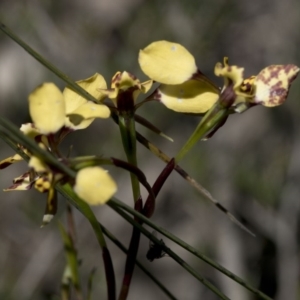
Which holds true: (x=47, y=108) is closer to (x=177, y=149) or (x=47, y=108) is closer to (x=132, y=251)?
(x=132, y=251)

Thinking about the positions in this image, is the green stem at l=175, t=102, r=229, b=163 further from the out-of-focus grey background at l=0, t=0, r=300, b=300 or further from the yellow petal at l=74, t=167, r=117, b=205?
the out-of-focus grey background at l=0, t=0, r=300, b=300

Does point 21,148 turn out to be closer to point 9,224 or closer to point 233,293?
point 233,293

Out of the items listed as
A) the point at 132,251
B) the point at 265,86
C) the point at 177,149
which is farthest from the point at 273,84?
the point at 177,149

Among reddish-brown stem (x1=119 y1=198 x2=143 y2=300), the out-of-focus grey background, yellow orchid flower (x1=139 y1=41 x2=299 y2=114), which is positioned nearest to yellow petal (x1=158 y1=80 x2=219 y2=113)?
yellow orchid flower (x1=139 y1=41 x2=299 y2=114)

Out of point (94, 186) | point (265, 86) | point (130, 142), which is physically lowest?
point (94, 186)

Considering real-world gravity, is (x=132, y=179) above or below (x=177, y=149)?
below

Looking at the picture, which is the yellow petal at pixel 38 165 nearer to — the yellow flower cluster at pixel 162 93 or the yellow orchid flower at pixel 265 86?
the yellow flower cluster at pixel 162 93

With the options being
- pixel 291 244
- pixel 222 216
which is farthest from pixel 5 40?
pixel 291 244
